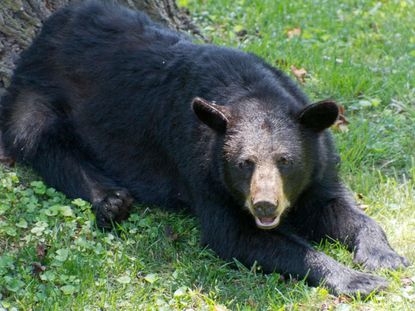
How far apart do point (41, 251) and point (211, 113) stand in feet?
5.02

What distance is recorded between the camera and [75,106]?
698cm

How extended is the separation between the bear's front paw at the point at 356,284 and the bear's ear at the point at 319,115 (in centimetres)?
105

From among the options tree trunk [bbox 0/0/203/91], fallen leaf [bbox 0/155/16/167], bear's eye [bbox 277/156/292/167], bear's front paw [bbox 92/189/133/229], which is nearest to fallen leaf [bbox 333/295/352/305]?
bear's eye [bbox 277/156/292/167]

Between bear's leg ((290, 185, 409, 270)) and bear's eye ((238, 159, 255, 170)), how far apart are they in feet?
2.33

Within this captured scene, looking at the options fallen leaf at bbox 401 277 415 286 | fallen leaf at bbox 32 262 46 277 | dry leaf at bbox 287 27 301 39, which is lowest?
fallen leaf at bbox 32 262 46 277

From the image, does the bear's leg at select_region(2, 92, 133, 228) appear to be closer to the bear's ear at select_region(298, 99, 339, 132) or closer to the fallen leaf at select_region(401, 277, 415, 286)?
the bear's ear at select_region(298, 99, 339, 132)

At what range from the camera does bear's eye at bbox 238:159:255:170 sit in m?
5.51

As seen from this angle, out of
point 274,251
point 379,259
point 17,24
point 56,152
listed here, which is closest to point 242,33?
point 17,24

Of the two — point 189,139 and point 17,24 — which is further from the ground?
point 17,24

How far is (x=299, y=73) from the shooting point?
800 centimetres

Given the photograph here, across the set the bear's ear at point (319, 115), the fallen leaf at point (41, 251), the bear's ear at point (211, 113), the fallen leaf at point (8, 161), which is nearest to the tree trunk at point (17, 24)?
the fallen leaf at point (8, 161)

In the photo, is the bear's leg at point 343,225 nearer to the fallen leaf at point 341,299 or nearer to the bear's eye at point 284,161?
the fallen leaf at point 341,299

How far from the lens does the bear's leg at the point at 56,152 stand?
648cm

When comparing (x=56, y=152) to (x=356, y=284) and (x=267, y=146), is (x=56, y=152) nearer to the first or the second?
(x=267, y=146)
